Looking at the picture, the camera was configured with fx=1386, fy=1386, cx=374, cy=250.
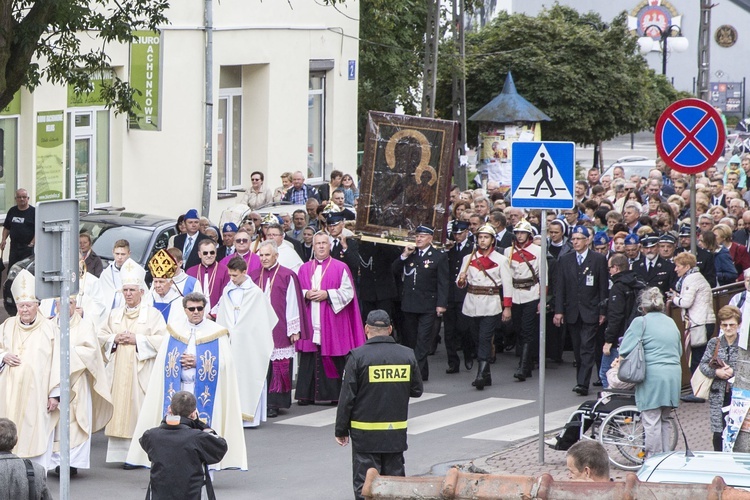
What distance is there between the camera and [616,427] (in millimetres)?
12078

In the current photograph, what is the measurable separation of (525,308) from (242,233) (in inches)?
140

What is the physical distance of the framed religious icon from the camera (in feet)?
50.0

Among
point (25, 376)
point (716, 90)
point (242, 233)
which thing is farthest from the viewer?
point (716, 90)

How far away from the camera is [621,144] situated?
74250mm

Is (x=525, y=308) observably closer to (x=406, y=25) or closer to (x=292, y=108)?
(x=292, y=108)

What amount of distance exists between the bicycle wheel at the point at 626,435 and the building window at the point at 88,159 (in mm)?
13111

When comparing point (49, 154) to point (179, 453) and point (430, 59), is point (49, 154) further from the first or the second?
point (179, 453)

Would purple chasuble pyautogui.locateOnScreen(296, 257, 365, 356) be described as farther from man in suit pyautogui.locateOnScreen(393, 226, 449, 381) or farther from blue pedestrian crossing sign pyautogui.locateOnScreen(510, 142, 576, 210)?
blue pedestrian crossing sign pyautogui.locateOnScreen(510, 142, 576, 210)

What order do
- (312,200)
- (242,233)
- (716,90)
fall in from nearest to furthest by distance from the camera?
(242,233), (312,200), (716,90)

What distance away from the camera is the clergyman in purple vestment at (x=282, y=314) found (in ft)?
48.1

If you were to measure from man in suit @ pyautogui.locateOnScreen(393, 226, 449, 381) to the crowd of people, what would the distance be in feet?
0.06

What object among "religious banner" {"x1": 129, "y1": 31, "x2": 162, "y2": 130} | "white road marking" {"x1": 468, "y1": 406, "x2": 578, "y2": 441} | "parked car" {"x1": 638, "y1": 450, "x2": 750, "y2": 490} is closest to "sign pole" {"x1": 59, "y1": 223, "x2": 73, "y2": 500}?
"parked car" {"x1": 638, "y1": 450, "x2": 750, "y2": 490}

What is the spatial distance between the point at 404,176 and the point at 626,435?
4594 mm

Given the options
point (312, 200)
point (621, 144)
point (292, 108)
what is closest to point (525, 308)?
point (312, 200)
